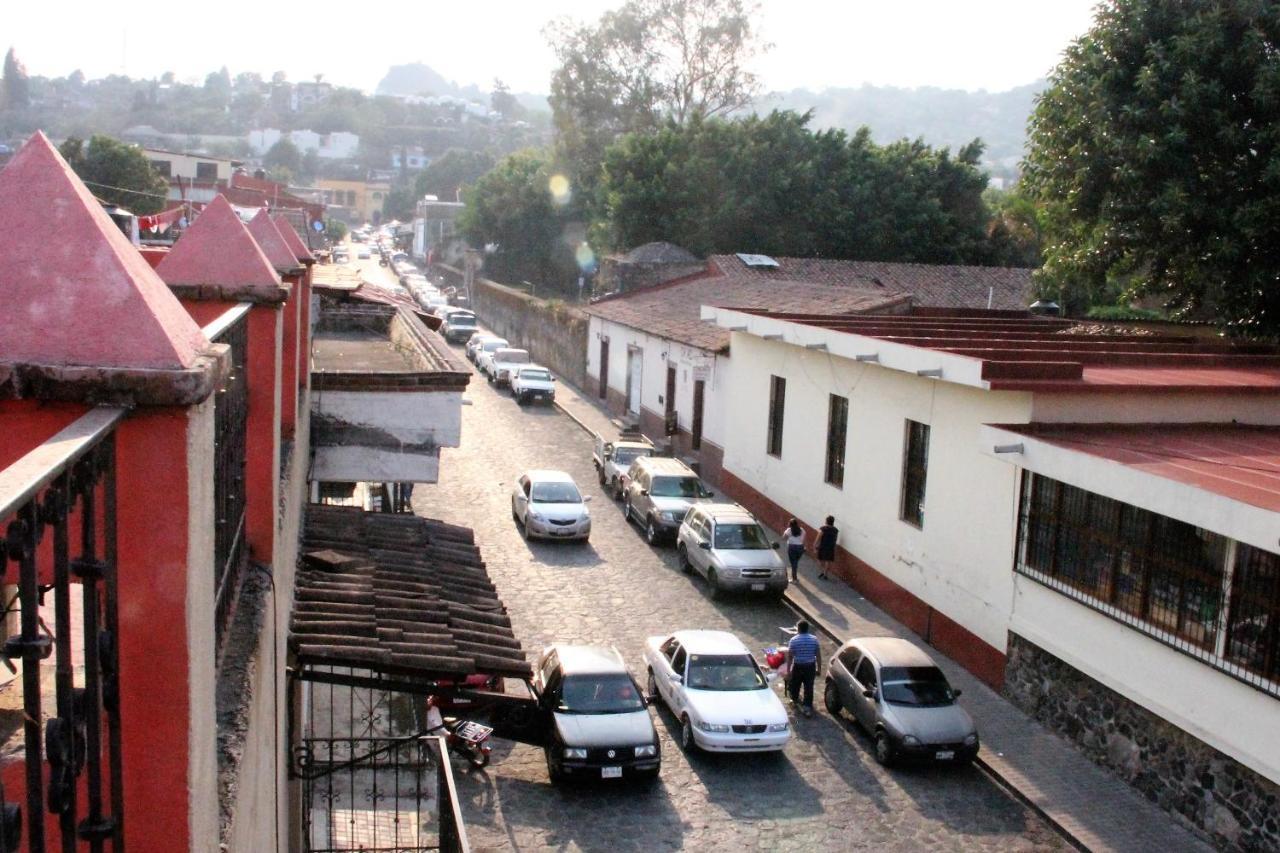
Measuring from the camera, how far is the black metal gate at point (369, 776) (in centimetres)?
940

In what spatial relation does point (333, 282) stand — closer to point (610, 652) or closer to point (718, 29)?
point (610, 652)

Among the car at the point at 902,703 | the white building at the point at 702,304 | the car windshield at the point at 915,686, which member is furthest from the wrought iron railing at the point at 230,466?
the white building at the point at 702,304

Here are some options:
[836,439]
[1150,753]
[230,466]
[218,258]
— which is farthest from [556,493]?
[230,466]

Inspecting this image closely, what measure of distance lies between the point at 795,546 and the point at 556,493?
5477mm

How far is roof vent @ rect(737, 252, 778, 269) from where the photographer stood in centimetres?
4253

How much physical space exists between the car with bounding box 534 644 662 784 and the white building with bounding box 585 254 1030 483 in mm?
15188

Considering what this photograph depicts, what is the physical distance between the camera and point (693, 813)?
44.9 ft

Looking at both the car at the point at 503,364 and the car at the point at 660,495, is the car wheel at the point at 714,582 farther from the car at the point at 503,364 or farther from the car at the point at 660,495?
the car at the point at 503,364

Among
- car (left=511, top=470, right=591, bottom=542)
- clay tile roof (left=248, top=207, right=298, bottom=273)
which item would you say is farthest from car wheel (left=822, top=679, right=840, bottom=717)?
clay tile roof (left=248, top=207, right=298, bottom=273)

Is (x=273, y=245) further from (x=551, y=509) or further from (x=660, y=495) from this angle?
(x=660, y=495)

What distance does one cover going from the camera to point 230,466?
5348 millimetres

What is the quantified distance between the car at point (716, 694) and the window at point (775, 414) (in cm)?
1008

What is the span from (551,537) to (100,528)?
70.5 ft

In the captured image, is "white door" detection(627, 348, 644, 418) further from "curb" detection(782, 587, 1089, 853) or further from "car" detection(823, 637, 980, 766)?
"curb" detection(782, 587, 1089, 853)
